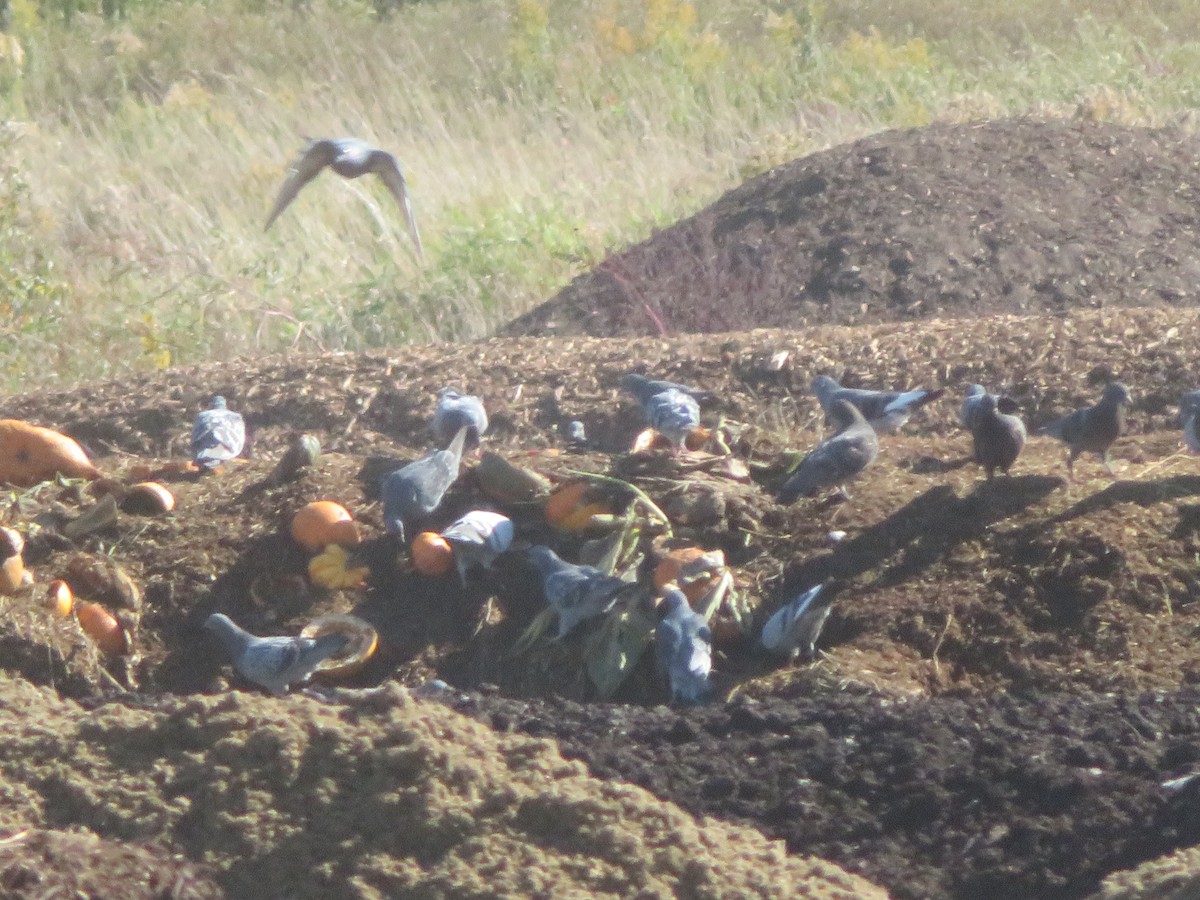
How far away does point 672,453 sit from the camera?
5.41 m

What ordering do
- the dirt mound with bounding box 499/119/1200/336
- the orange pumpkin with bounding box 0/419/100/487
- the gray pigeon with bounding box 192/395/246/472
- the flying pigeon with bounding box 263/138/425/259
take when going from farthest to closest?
1. the dirt mound with bounding box 499/119/1200/336
2. the flying pigeon with bounding box 263/138/425/259
3. the gray pigeon with bounding box 192/395/246/472
4. the orange pumpkin with bounding box 0/419/100/487

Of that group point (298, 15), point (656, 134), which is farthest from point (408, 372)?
point (298, 15)

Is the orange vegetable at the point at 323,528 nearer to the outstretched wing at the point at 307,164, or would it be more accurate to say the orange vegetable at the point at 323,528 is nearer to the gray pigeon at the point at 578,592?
the gray pigeon at the point at 578,592

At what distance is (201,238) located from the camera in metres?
12.4

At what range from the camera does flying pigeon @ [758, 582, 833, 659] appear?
442 centimetres

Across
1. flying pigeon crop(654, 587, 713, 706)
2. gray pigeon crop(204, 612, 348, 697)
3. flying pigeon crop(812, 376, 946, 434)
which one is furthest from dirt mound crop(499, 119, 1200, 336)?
gray pigeon crop(204, 612, 348, 697)

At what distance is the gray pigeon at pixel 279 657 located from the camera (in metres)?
4.56

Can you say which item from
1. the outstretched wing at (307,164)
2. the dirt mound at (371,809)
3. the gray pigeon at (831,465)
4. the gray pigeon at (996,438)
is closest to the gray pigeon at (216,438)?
the outstretched wing at (307,164)

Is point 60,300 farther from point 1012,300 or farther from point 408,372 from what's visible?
point 1012,300

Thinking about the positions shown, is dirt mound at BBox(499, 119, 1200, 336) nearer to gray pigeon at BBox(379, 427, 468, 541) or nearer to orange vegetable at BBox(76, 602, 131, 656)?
gray pigeon at BBox(379, 427, 468, 541)

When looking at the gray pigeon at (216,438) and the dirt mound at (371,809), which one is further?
the gray pigeon at (216,438)

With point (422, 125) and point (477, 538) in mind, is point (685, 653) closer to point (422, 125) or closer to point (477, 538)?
point (477, 538)

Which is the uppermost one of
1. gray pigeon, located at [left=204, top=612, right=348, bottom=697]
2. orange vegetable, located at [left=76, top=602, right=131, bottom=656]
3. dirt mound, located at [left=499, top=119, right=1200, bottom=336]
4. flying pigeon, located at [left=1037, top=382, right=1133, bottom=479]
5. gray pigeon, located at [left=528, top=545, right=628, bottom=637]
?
orange vegetable, located at [left=76, top=602, right=131, bottom=656]

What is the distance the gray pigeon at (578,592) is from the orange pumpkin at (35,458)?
218cm
